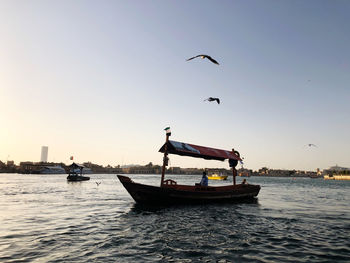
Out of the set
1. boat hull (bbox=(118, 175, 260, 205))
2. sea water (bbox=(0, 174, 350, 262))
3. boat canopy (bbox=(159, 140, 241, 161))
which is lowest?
sea water (bbox=(0, 174, 350, 262))

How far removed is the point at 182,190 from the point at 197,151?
370 cm

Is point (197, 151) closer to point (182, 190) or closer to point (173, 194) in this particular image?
point (182, 190)

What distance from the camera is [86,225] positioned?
492 inches

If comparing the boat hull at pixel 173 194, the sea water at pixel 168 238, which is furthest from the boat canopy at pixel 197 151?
the sea water at pixel 168 238

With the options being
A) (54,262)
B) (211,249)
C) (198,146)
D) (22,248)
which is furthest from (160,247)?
(198,146)

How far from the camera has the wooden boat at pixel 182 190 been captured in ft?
61.1

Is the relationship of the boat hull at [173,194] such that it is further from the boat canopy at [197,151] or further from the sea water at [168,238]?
the boat canopy at [197,151]

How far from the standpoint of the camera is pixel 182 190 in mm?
19328

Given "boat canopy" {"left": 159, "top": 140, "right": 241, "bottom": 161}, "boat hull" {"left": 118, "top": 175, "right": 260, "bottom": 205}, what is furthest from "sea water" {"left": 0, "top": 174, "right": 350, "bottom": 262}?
"boat canopy" {"left": 159, "top": 140, "right": 241, "bottom": 161}

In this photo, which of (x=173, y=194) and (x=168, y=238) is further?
(x=173, y=194)

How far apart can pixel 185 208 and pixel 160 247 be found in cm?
975

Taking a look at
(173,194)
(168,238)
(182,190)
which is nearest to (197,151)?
(182,190)

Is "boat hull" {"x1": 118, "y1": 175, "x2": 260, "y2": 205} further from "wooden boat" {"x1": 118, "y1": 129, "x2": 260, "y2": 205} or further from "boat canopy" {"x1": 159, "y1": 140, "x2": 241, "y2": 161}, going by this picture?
"boat canopy" {"x1": 159, "y1": 140, "x2": 241, "y2": 161}

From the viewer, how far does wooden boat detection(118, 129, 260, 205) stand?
18.6 m
